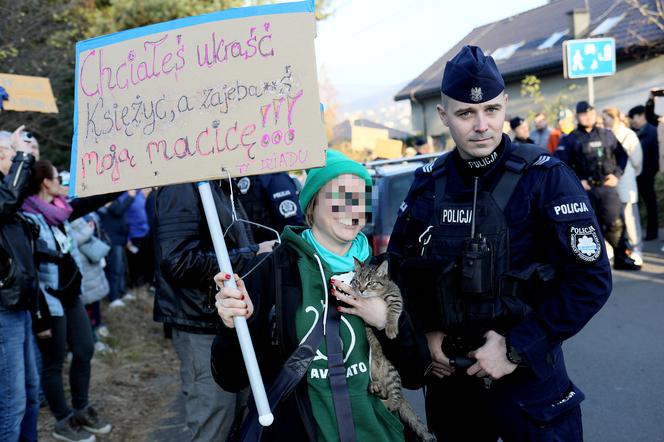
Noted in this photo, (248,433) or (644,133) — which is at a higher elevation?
(644,133)

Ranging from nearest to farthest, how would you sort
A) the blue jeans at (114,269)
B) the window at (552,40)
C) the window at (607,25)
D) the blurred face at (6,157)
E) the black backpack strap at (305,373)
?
1. the black backpack strap at (305,373)
2. the blurred face at (6,157)
3. the blue jeans at (114,269)
4. the window at (607,25)
5. the window at (552,40)

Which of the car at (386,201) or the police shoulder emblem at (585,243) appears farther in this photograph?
the car at (386,201)

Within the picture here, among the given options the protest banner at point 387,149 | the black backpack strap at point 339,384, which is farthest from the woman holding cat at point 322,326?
the protest banner at point 387,149

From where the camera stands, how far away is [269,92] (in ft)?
7.45

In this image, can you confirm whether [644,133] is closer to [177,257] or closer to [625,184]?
[625,184]

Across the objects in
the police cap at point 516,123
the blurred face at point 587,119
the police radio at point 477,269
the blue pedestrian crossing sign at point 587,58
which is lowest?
the police radio at point 477,269

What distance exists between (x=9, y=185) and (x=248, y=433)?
7.75 ft

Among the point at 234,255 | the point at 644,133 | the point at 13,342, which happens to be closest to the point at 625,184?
the point at 644,133

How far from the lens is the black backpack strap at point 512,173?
2.59 metres

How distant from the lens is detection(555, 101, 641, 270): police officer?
29.7 ft

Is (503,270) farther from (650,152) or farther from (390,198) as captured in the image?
(650,152)

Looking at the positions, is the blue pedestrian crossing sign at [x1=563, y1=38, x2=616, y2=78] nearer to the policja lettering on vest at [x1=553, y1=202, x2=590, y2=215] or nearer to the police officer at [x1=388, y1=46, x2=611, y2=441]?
the police officer at [x1=388, y1=46, x2=611, y2=441]

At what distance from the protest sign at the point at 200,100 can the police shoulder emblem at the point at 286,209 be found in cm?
198

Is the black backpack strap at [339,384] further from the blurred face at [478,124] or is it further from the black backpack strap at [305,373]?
the blurred face at [478,124]
